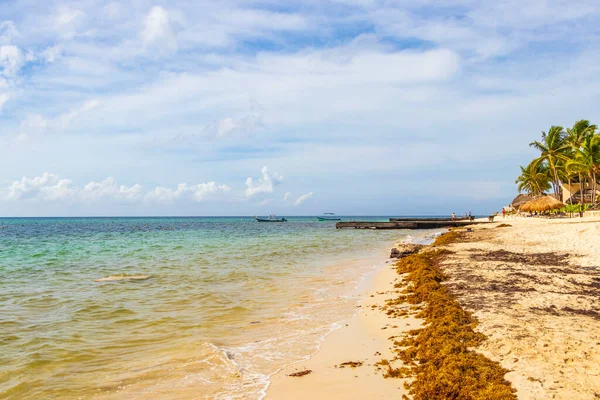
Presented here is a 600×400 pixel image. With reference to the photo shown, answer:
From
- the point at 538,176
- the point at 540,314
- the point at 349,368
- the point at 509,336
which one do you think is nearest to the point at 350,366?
the point at 349,368

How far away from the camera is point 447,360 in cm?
561

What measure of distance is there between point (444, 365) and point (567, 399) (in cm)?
149

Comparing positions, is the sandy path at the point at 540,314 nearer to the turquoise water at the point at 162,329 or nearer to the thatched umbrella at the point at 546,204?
the turquoise water at the point at 162,329

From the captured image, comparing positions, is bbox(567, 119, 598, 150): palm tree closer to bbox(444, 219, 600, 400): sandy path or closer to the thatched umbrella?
the thatched umbrella

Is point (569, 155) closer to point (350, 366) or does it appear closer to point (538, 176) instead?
point (538, 176)

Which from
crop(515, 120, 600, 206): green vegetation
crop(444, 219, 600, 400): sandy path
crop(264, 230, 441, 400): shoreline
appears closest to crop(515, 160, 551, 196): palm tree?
crop(515, 120, 600, 206): green vegetation

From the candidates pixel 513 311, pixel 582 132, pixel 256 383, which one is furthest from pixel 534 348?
pixel 582 132

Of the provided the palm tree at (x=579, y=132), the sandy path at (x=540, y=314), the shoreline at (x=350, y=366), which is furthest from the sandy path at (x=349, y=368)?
the palm tree at (x=579, y=132)

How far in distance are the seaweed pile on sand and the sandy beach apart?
0.18 metres

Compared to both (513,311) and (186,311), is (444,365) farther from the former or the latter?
(186,311)

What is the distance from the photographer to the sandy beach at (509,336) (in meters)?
5.02

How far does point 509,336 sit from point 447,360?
136cm

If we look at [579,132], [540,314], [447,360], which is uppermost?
[579,132]

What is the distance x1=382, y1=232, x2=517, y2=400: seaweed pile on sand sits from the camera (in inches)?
188
